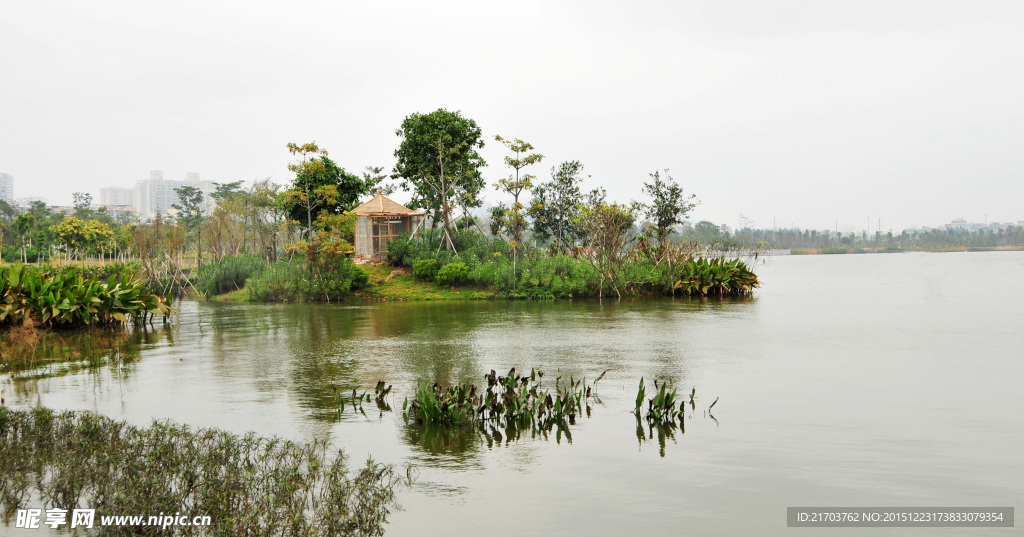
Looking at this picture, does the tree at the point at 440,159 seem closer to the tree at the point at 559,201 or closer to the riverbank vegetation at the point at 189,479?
the tree at the point at 559,201

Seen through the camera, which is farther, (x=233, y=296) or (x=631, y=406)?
(x=233, y=296)

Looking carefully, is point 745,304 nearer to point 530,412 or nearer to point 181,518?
point 530,412

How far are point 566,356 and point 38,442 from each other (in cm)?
834

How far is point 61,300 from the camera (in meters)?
15.7

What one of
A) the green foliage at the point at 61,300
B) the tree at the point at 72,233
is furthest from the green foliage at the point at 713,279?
the tree at the point at 72,233

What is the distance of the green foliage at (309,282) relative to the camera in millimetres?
25938

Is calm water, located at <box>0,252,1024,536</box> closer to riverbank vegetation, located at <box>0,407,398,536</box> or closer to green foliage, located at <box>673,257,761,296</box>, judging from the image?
riverbank vegetation, located at <box>0,407,398,536</box>

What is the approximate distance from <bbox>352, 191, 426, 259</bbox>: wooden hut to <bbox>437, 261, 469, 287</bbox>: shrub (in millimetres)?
4623

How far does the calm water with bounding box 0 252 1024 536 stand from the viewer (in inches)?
235

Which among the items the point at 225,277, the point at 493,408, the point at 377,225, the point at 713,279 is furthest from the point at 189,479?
the point at 377,225

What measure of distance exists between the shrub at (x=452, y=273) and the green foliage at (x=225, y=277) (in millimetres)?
7568

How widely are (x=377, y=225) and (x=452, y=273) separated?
20.3ft

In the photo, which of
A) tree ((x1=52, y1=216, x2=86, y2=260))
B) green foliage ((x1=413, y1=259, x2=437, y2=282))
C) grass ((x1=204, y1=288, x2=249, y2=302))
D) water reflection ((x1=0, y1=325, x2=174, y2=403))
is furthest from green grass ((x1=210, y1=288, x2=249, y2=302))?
tree ((x1=52, y1=216, x2=86, y2=260))

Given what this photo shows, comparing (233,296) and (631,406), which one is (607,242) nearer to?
(233,296)
